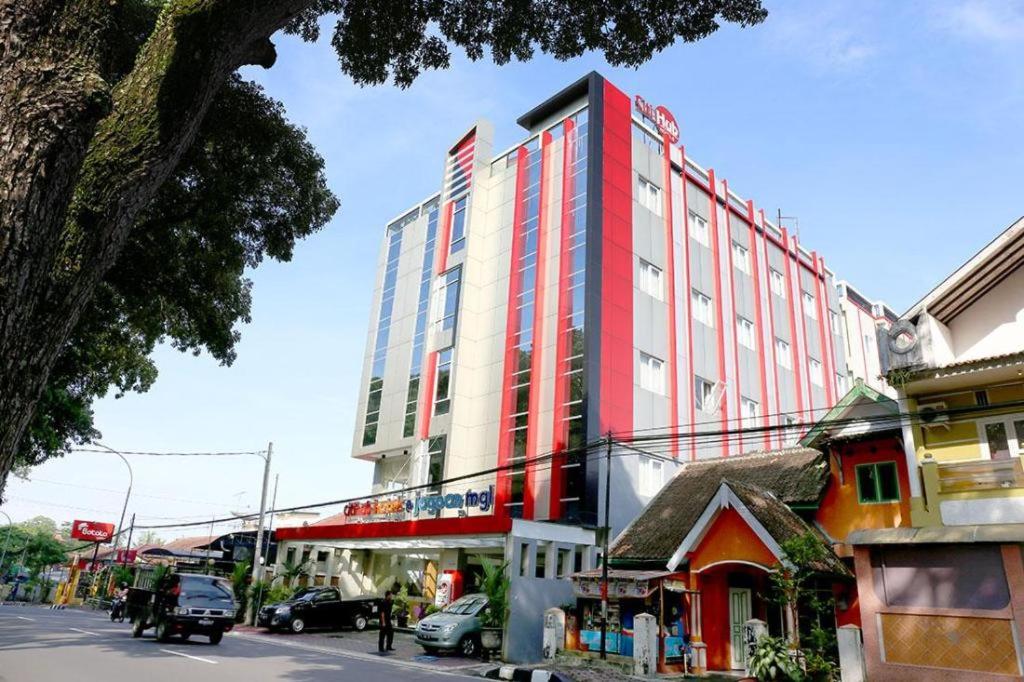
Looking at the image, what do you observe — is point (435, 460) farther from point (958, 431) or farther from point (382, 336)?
point (958, 431)

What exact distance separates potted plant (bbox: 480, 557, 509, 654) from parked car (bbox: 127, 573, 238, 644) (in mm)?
7156

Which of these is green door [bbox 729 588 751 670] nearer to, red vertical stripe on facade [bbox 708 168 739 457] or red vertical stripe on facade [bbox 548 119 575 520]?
red vertical stripe on facade [bbox 548 119 575 520]

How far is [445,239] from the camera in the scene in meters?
41.8

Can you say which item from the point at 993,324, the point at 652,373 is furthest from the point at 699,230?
the point at 993,324

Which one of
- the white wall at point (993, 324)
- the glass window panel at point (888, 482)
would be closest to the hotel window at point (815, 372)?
the glass window panel at point (888, 482)

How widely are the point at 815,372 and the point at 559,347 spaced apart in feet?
75.5

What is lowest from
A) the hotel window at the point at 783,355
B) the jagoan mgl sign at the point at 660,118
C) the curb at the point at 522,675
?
the curb at the point at 522,675

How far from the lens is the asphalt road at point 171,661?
39.3 ft

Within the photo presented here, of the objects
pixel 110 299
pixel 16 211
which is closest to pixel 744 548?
pixel 110 299

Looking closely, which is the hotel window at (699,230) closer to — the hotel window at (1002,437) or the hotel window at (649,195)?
the hotel window at (649,195)

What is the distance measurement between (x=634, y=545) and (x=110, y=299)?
1665 centimetres

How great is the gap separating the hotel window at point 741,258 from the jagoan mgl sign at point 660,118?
25.1 feet

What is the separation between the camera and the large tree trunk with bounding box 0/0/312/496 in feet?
13.5

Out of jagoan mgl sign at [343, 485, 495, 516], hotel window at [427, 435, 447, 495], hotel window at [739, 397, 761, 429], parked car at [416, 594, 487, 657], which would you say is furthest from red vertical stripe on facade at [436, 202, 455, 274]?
parked car at [416, 594, 487, 657]
